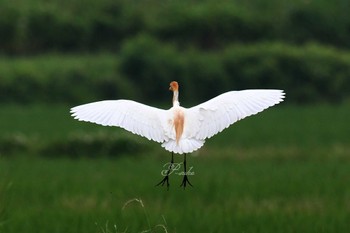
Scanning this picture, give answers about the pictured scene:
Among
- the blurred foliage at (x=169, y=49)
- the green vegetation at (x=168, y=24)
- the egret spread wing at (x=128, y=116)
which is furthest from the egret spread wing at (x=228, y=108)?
the green vegetation at (x=168, y=24)

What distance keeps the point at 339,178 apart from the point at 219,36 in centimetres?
1865

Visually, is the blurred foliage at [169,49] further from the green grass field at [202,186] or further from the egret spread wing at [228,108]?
→ the egret spread wing at [228,108]

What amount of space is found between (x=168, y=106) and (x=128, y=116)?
19300 mm

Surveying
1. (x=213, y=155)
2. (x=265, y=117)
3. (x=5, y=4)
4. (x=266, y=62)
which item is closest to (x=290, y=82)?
(x=266, y=62)

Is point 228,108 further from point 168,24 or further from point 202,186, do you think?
point 168,24

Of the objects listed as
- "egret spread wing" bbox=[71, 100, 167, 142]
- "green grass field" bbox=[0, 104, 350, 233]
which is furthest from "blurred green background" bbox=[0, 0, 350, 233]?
"egret spread wing" bbox=[71, 100, 167, 142]

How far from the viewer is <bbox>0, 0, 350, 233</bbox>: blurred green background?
9.02 metres

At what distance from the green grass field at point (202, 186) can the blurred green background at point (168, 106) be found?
26 mm

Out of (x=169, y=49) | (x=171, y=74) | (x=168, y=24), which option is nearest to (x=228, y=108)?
(x=171, y=74)

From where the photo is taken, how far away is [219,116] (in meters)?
3.32

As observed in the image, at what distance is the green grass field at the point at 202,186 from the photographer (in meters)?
8.05

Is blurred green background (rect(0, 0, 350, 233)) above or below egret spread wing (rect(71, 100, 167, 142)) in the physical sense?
above

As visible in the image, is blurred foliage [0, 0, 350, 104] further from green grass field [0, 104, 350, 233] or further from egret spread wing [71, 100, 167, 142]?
egret spread wing [71, 100, 167, 142]

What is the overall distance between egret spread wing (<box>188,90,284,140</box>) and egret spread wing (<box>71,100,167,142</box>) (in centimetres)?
11
